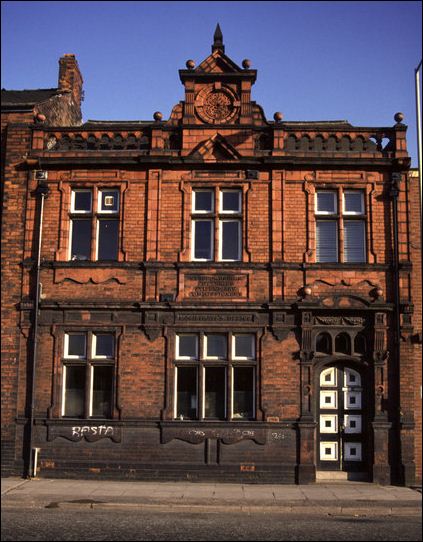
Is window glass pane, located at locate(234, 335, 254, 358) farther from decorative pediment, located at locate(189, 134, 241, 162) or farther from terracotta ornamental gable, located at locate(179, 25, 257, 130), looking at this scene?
terracotta ornamental gable, located at locate(179, 25, 257, 130)

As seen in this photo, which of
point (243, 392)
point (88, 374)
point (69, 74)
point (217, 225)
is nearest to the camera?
point (243, 392)

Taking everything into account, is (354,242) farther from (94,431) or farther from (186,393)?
(94,431)

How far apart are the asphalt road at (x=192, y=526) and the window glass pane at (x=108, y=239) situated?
6590 millimetres

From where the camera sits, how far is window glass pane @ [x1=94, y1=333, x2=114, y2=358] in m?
17.4

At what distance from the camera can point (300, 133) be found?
59.0 feet

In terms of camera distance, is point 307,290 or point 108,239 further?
point 108,239

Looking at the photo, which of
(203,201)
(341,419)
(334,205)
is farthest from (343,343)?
(203,201)

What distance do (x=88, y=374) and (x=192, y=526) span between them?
19.6 feet

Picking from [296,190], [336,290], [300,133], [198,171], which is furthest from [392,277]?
[198,171]

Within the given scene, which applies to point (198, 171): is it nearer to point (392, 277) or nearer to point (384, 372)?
point (392, 277)

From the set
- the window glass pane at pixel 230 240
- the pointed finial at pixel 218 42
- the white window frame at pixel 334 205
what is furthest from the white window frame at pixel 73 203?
the white window frame at pixel 334 205

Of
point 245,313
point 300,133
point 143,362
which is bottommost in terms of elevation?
point 143,362

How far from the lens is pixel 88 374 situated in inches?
677

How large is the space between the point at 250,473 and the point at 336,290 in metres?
4.93
